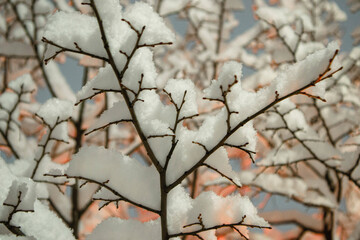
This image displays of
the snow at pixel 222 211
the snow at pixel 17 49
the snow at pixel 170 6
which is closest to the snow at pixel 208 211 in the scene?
the snow at pixel 222 211

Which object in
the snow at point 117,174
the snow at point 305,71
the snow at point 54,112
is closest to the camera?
the snow at point 305,71

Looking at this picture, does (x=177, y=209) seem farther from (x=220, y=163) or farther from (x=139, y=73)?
(x=139, y=73)

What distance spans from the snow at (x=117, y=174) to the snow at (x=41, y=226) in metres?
0.20

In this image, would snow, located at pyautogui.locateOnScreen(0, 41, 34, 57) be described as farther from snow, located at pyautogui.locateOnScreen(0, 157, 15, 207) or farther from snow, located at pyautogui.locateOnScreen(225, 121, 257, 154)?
snow, located at pyautogui.locateOnScreen(225, 121, 257, 154)

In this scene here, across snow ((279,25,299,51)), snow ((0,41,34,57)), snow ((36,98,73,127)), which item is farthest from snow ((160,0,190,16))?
snow ((36,98,73,127))

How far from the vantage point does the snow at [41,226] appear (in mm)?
785

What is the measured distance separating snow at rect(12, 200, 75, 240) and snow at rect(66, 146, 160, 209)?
0.20 m

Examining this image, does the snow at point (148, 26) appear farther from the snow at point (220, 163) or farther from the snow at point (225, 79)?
the snow at point (220, 163)

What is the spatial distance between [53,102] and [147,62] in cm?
60

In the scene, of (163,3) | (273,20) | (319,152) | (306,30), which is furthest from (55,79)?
(306,30)

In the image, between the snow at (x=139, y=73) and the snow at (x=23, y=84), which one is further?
the snow at (x=23, y=84)

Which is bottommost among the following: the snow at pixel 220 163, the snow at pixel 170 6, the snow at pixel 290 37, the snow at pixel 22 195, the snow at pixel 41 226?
the snow at pixel 41 226

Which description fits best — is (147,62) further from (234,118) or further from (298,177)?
(298,177)

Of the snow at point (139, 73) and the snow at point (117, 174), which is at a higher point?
the snow at point (139, 73)
